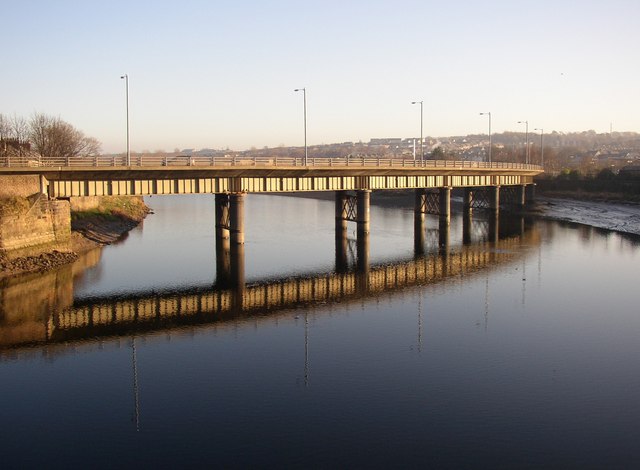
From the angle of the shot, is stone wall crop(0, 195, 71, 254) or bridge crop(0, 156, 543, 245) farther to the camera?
bridge crop(0, 156, 543, 245)

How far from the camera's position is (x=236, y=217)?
6181 centimetres

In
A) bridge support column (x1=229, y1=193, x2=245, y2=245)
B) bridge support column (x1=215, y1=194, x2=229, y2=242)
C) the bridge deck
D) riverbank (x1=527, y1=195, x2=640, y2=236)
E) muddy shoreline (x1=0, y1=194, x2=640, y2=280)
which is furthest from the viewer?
riverbank (x1=527, y1=195, x2=640, y2=236)

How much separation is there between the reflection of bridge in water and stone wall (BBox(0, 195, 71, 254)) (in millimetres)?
11367

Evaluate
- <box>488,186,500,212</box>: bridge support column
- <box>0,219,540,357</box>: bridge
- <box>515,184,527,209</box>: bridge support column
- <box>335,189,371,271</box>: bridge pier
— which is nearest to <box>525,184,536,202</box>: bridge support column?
<box>515,184,527,209</box>: bridge support column

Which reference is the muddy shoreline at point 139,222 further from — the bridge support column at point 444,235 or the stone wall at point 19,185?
the bridge support column at point 444,235

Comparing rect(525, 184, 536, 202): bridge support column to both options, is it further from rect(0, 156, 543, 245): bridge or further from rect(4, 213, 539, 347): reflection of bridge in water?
rect(4, 213, 539, 347): reflection of bridge in water

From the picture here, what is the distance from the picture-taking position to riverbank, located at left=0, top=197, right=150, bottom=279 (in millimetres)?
47719

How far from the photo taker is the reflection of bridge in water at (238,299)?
35.3 metres

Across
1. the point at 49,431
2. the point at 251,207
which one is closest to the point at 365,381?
the point at 49,431

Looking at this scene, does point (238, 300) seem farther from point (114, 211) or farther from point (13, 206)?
point (114, 211)

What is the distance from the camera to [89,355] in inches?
1195

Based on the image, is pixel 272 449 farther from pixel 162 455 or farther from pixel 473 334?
pixel 473 334

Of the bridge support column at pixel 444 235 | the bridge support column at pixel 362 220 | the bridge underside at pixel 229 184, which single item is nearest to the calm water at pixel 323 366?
the bridge underside at pixel 229 184

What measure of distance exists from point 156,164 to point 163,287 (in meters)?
15.3
